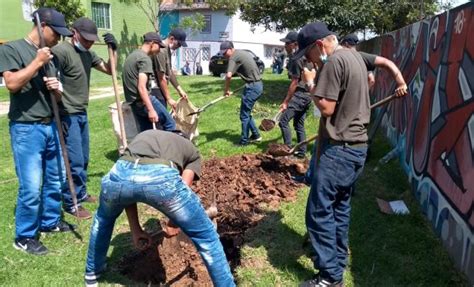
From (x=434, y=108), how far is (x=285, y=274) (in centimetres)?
277

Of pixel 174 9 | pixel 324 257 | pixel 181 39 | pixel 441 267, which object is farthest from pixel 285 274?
pixel 174 9

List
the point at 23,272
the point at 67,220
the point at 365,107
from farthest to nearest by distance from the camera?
the point at 67,220
the point at 23,272
the point at 365,107

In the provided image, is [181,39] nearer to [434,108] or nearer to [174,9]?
[434,108]

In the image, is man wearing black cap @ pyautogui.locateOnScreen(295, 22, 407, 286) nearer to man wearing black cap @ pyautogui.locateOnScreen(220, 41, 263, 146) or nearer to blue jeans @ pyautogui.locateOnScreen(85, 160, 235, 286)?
blue jeans @ pyautogui.locateOnScreen(85, 160, 235, 286)

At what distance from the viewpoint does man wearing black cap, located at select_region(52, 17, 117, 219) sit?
5.11 m

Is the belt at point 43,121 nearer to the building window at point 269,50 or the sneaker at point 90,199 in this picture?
the sneaker at point 90,199

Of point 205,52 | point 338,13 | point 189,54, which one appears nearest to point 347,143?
point 338,13

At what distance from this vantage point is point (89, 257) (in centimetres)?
368

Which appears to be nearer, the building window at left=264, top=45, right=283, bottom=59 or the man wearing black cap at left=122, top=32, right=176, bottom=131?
the man wearing black cap at left=122, top=32, right=176, bottom=131

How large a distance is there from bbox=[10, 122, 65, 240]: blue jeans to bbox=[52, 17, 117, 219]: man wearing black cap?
2.23ft

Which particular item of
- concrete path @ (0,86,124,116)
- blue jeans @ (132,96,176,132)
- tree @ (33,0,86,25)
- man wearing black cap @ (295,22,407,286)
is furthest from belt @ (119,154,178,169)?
tree @ (33,0,86,25)

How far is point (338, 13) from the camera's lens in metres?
12.5

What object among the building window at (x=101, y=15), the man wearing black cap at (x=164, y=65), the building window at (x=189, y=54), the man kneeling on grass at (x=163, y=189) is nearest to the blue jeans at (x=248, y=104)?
the man wearing black cap at (x=164, y=65)

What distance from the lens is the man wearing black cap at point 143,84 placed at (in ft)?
20.0
